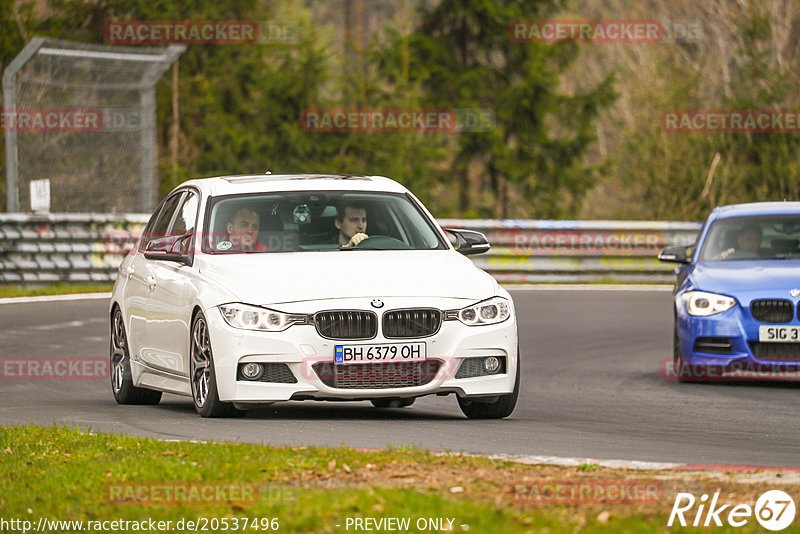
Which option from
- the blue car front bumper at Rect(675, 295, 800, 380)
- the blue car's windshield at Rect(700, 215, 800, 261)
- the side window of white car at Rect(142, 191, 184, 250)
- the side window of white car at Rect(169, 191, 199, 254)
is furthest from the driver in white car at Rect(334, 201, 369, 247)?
the blue car's windshield at Rect(700, 215, 800, 261)

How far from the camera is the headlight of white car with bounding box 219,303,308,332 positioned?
9656mm

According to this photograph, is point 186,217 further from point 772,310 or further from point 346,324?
point 772,310

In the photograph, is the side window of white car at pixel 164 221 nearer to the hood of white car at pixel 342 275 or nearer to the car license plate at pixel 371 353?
the hood of white car at pixel 342 275

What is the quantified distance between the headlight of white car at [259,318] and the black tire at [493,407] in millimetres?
1372

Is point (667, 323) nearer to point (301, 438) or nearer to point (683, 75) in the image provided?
point (301, 438)

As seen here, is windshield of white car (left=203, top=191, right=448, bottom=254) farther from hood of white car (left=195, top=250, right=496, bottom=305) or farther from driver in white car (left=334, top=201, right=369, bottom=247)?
hood of white car (left=195, top=250, right=496, bottom=305)

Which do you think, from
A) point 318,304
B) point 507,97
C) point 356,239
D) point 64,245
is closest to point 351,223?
point 356,239

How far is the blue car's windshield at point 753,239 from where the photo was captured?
14.2m

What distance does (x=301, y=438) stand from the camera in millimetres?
8969

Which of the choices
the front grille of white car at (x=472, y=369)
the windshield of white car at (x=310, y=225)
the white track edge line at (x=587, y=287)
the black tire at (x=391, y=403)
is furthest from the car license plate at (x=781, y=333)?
the white track edge line at (x=587, y=287)

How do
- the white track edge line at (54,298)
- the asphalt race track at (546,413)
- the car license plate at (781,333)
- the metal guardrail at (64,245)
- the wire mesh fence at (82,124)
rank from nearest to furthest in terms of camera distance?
the asphalt race track at (546,413) < the car license plate at (781,333) < the white track edge line at (54,298) < the wire mesh fence at (82,124) < the metal guardrail at (64,245)

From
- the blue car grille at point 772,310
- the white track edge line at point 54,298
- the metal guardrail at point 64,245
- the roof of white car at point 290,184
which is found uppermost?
the roof of white car at point 290,184

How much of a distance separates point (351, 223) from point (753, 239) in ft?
16.2

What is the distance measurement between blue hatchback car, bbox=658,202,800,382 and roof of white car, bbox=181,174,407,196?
130 inches
